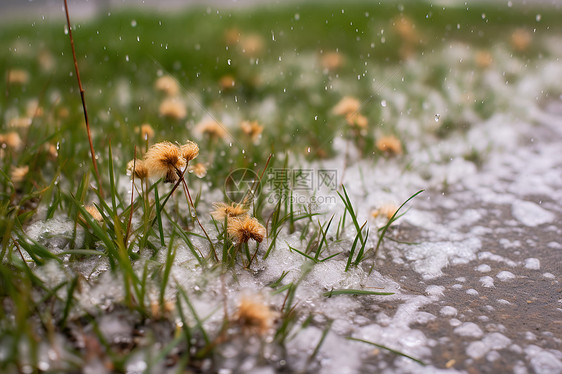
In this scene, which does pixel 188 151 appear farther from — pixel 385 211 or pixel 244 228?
pixel 385 211

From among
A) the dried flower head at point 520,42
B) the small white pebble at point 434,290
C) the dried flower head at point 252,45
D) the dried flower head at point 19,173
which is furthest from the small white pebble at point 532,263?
the dried flower head at point 520,42

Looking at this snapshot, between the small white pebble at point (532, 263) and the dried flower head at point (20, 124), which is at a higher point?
the dried flower head at point (20, 124)

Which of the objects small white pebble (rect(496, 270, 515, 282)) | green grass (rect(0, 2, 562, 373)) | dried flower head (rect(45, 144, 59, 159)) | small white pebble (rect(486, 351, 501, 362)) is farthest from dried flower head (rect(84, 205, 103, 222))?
small white pebble (rect(496, 270, 515, 282))

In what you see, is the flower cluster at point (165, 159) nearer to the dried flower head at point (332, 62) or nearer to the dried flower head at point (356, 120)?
the dried flower head at point (356, 120)

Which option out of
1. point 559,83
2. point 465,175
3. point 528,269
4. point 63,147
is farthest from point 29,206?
point 559,83

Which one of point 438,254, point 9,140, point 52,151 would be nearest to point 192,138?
point 52,151

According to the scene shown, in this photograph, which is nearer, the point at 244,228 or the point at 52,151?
the point at 244,228

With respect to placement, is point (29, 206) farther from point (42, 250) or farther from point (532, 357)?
point (532, 357)
